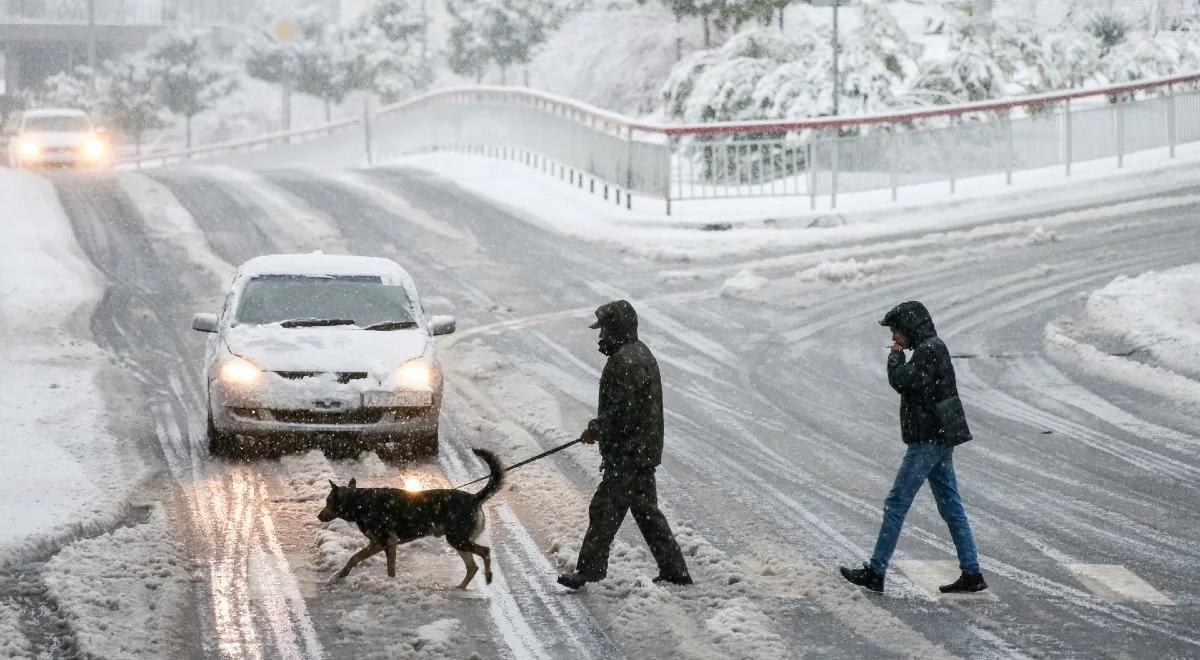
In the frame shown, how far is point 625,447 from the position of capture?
8.71 metres

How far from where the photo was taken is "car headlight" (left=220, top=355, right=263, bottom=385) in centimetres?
1188

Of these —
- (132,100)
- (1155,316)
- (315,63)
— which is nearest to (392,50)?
(315,63)

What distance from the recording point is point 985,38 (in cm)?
3247

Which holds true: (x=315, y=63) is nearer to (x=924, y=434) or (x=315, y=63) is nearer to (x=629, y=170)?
(x=629, y=170)

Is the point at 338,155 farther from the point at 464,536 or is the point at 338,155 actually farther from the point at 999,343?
the point at 464,536

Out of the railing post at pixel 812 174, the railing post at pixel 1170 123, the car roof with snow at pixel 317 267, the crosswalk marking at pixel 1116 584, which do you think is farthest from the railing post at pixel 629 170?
the crosswalk marking at pixel 1116 584

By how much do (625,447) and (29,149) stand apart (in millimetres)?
30213

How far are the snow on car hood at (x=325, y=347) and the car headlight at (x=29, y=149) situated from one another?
2532cm

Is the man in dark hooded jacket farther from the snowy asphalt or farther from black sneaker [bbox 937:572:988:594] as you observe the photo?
black sneaker [bbox 937:572:988:594]

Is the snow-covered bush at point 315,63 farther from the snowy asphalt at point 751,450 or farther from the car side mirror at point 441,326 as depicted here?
the car side mirror at point 441,326

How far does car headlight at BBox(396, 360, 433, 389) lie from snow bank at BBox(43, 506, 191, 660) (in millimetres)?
2474

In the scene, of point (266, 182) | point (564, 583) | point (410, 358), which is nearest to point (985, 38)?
point (266, 182)

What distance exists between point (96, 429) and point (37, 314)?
539cm

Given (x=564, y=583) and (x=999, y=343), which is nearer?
(x=564, y=583)
